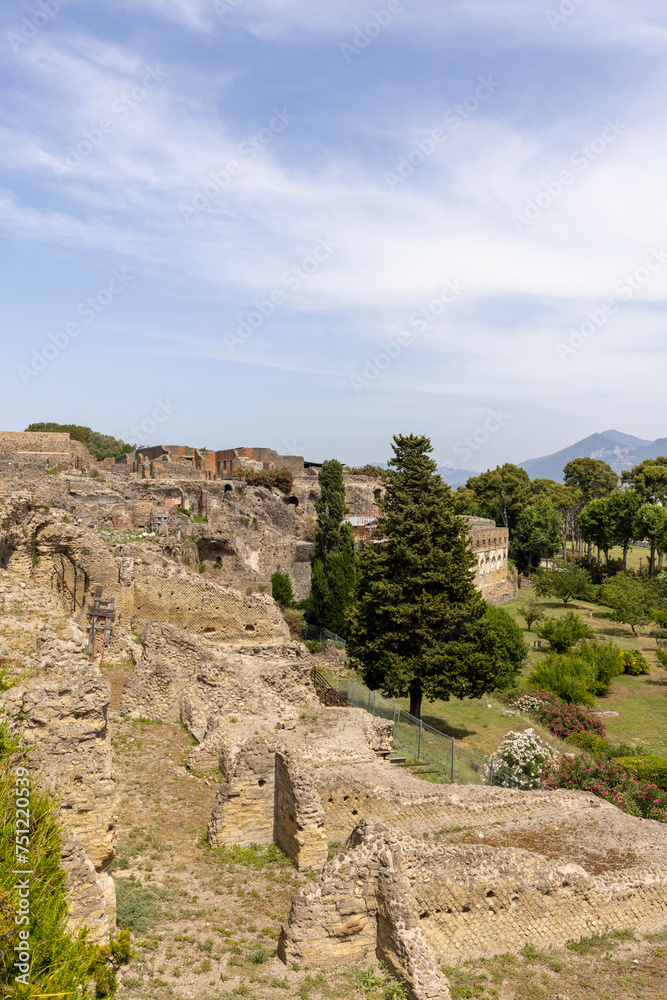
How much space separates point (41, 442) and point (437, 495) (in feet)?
101

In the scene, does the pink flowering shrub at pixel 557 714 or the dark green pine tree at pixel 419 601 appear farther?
the pink flowering shrub at pixel 557 714

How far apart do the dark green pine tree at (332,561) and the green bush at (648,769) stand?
13594mm

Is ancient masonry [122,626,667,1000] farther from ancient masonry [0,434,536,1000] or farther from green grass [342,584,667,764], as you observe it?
green grass [342,584,667,764]

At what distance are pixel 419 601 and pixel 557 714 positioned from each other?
408 inches

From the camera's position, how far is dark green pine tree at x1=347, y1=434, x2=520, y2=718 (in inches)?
904

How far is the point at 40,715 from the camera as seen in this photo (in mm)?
8633

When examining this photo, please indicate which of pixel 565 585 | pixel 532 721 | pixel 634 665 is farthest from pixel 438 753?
pixel 565 585

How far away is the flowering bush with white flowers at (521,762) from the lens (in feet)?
61.6

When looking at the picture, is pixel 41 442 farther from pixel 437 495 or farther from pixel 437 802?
pixel 437 802

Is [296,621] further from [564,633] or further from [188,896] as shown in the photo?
[188,896]

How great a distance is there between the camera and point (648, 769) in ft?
67.1

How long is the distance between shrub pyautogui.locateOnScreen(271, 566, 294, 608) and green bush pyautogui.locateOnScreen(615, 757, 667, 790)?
2037 centimetres

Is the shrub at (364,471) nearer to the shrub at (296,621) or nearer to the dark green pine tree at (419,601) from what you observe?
the shrub at (296,621)

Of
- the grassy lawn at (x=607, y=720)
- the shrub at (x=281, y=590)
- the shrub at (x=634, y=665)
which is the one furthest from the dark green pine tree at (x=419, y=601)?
the shrub at (x=634, y=665)
